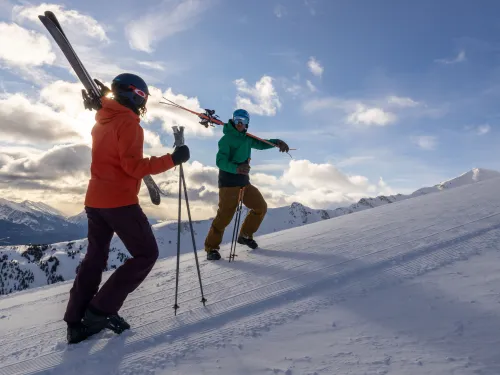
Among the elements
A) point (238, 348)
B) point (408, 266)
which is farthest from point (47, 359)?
point (408, 266)

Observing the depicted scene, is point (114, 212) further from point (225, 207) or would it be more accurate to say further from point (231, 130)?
point (231, 130)

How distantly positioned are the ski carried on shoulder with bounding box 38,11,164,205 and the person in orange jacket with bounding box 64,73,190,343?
2.43 feet

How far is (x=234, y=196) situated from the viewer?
6.89 metres

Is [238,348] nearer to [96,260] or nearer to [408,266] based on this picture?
[96,260]

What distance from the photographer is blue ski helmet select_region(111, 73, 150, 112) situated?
150 inches

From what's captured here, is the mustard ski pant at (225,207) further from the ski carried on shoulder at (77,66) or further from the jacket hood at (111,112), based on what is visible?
the jacket hood at (111,112)

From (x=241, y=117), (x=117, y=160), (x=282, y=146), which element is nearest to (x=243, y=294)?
(x=117, y=160)

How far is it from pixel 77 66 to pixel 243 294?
133 inches

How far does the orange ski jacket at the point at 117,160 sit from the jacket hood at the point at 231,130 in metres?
3.29

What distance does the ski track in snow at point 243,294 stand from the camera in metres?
3.15

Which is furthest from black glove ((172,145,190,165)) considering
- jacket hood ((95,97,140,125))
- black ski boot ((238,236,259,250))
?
black ski boot ((238,236,259,250))

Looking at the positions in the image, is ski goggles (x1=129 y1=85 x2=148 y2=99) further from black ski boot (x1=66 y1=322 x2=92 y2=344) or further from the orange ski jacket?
black ski boot (x1=66 y1=322 x2=92 y2=344)

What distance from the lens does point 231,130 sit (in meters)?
6.90

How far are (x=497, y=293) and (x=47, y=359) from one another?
389cm
